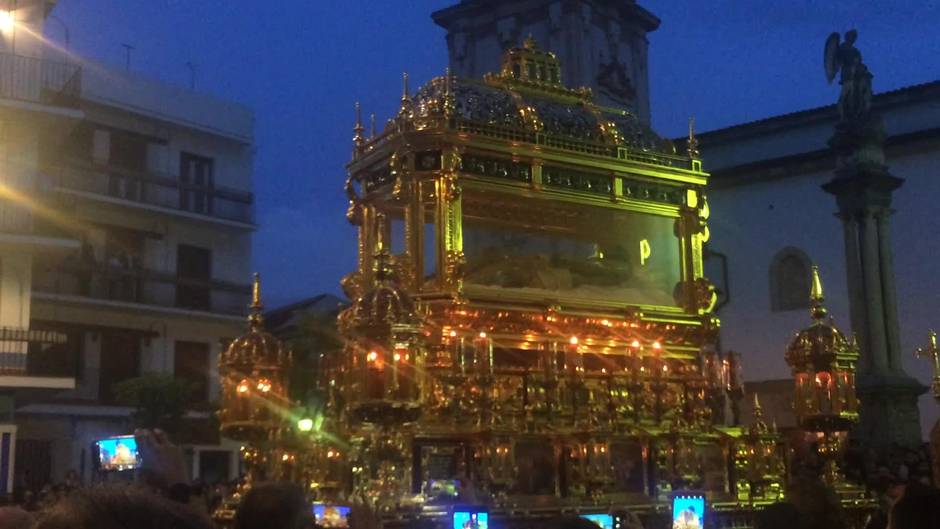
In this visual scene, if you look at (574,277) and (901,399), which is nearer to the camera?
(574,277)

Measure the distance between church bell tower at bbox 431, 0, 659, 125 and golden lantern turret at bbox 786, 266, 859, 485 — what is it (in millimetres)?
15343

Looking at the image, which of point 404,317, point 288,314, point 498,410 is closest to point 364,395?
point 404,317

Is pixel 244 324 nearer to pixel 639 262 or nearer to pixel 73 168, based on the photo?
pixel 73 168

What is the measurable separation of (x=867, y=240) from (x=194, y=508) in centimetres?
2117

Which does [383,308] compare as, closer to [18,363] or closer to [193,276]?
[18,363]

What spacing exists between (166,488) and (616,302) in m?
8.23

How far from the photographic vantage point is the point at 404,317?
930 centimetres

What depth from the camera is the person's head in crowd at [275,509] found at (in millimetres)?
3510

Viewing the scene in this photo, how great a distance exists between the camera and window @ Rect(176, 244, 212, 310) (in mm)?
29178

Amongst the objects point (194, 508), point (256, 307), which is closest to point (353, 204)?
point (256, 307)

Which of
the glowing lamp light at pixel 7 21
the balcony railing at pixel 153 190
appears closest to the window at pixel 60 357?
the balcony railing at pixel 153 190

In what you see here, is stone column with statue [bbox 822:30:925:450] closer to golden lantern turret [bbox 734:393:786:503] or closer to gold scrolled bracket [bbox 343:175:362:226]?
golden lantern turret [bbox 734:393:786:503]

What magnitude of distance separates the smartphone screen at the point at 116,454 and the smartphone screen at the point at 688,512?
10.6 metres

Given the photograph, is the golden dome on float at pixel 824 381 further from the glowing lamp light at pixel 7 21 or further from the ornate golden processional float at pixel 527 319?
Answer: the glowing lamp light at pixel 7 21
